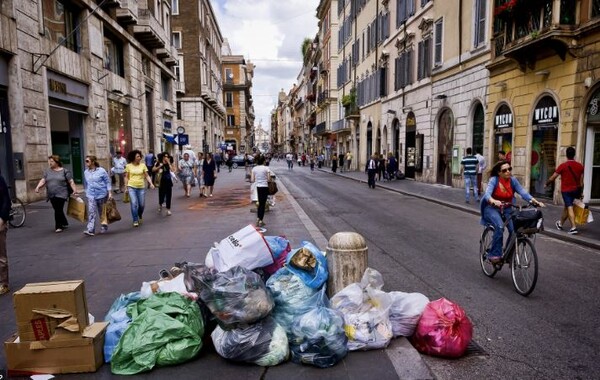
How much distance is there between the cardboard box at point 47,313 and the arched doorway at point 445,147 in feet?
64.8

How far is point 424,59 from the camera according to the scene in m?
23.5

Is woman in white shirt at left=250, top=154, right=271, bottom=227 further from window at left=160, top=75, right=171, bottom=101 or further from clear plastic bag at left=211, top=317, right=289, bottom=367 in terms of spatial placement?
window at left=160, top=75, right=171, bottom=101

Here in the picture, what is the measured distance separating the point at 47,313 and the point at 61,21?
53.9 feet

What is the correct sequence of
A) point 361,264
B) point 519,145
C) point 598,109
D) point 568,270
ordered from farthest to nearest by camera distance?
point 519,145 < point 598,109 < point 568,270 < point 361,264

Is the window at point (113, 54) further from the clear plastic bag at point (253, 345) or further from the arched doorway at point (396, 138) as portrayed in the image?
the clear plastic bag at point (253, 345)

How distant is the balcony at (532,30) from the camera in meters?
12.7

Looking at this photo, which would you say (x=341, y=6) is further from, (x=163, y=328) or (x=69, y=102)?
(x=163, y=328)

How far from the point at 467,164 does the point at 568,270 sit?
864cm

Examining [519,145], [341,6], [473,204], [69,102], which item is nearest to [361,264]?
[473,204]

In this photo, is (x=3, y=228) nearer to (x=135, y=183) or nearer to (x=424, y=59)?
(x=135, y=183)

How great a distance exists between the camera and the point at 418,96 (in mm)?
24875

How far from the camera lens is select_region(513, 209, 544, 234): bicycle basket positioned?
5.23 meters

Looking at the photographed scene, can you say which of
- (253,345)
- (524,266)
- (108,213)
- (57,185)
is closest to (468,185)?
(524,266)

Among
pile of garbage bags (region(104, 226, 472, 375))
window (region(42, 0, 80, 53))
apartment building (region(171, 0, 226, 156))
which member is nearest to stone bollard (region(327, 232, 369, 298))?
pile of garbage bags (region(104, 226, 472, 375))
